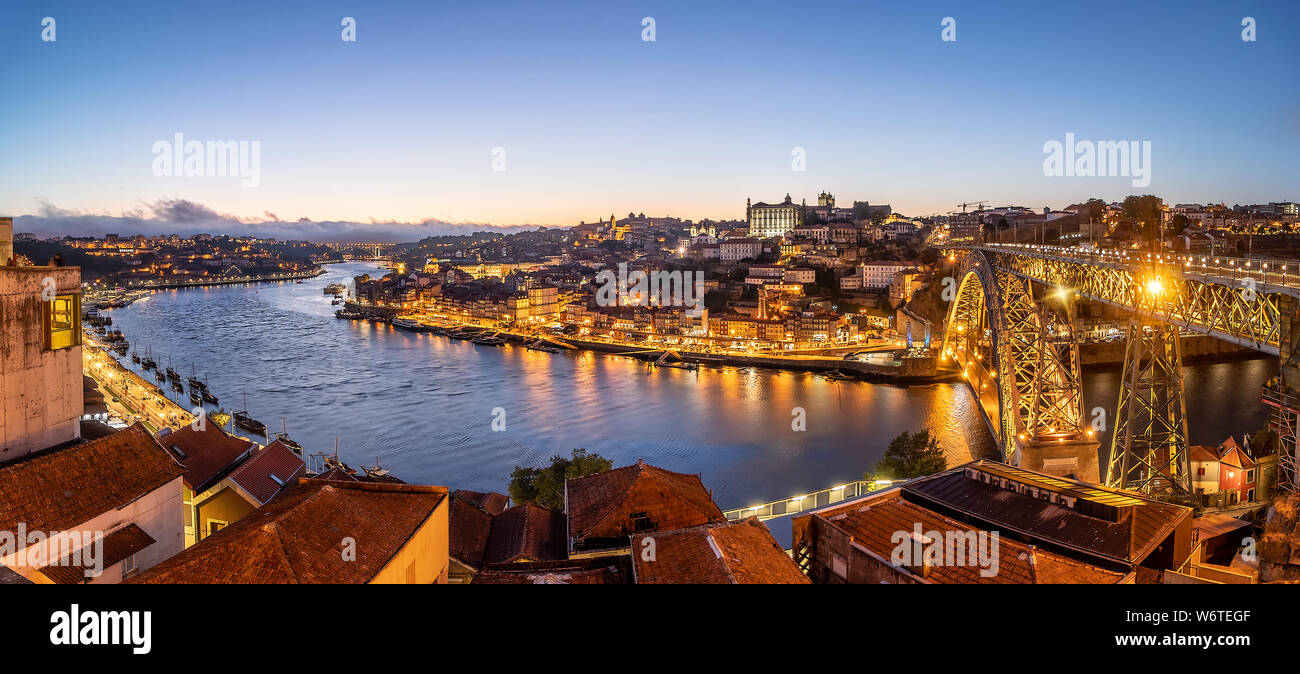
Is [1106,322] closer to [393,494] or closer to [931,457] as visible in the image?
[931,457]

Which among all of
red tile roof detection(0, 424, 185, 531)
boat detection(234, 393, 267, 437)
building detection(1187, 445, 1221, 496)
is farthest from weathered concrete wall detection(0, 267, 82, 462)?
boat detection(234, 393, 267, 437)


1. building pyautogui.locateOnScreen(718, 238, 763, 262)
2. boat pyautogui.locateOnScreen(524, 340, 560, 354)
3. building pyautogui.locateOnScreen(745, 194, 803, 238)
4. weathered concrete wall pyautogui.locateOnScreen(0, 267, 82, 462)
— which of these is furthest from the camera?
building pyautogui.locateOnScreen(745, 194, 803, 238)

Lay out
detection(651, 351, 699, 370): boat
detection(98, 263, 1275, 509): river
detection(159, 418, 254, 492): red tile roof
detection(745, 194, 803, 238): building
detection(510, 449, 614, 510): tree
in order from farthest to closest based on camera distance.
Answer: detection(745, 194, 803, 238): building < detection(651, 351, 699, 370): boat < detection(98, 263, 1275, 509): river < detection(510, 449, 614, 510): tree < detection(159, 418, 254, 492): red tile roof

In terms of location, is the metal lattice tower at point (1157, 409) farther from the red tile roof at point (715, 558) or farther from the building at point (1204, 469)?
the red tile roof at point (715, 558)

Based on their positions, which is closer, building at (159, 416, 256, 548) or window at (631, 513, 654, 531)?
window at (631, 513, 654, 531)

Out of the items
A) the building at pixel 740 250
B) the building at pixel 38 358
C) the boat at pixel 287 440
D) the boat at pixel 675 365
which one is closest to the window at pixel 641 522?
the building at pixel 38 358

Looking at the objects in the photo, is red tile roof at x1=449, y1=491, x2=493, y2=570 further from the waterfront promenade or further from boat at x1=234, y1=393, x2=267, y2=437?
boat at x1=234, y1=393, x2=267, y2=437

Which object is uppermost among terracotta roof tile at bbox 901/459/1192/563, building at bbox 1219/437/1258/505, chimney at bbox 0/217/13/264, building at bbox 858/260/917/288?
building at bbox 858/260/917/288
